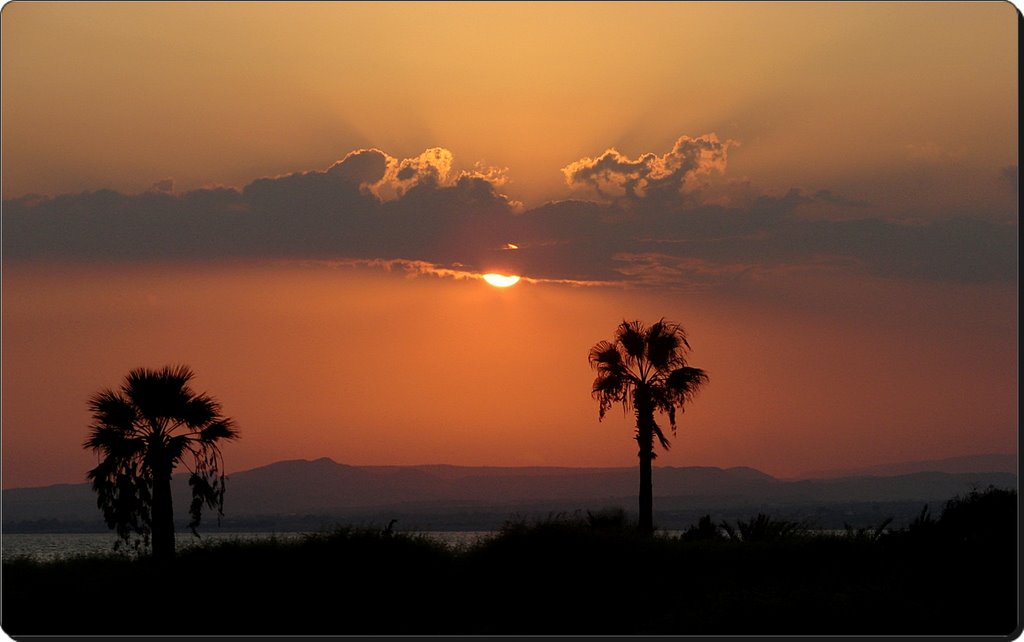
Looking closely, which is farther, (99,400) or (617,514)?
(617,514)

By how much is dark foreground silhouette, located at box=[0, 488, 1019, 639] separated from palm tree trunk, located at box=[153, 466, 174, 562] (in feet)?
7.78

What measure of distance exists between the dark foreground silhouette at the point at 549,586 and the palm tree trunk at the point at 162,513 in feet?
7.78

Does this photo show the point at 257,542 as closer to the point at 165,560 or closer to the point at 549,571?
the point at 165,560

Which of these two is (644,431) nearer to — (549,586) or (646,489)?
(646,489)

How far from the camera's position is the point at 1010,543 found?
34.5 metres

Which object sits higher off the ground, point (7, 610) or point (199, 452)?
point (199, 452)

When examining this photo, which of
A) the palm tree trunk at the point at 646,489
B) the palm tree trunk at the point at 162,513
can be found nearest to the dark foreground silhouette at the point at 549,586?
the palm tree trunk at the point at 162,513

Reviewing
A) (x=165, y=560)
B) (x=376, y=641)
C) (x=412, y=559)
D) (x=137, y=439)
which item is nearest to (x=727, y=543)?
(x=412, y=559)

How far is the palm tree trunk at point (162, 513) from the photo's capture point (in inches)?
1599

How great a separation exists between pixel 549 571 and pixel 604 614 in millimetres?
2570

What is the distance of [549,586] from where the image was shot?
3462cm

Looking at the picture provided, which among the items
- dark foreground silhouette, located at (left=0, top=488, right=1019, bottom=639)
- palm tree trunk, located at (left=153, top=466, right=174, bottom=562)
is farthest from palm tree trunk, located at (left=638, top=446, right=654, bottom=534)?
palm tree trunk, located at (left=153, top=466, right=174, bottom=562)

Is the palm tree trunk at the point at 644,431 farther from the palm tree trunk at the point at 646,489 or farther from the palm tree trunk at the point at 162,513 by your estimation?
the palm tree trunk at the point at 162,513

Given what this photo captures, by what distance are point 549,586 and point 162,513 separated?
1395 cm
